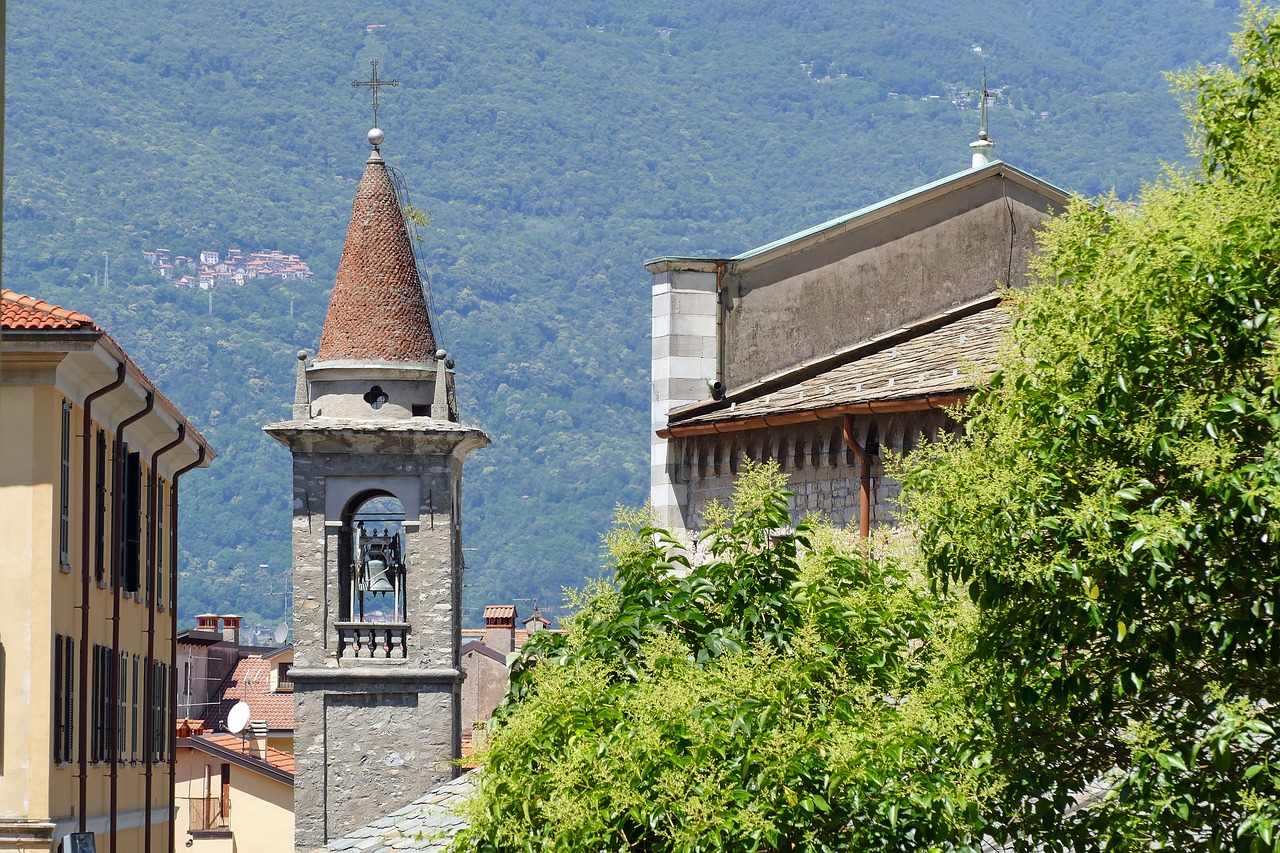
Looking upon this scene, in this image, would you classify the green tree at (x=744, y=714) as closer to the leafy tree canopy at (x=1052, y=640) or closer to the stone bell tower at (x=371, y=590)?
the leafy tree canopy at (x=1052, y=640)

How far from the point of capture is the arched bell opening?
3603 centimetres

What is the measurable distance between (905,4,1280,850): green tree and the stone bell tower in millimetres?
26173

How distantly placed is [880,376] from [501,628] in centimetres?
4996

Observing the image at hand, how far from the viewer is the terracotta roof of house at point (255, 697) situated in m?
58.6

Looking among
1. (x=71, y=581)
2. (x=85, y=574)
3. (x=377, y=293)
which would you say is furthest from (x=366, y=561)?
(x=71, y=581)

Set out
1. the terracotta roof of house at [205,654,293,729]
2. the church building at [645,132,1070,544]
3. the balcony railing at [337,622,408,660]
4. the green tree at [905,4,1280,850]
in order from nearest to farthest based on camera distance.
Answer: the green tree at [905,4,1280,850] < the church building at [645,132,1070,544] < the balcony railing at [337,622,408,660] < the terracotta roof of house at [205,654,293,729]

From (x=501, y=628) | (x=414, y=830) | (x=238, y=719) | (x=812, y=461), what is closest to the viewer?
(x=414, y=830)

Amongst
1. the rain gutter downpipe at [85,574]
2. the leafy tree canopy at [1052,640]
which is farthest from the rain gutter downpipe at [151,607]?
the leafy tree canopy at [1052,640]

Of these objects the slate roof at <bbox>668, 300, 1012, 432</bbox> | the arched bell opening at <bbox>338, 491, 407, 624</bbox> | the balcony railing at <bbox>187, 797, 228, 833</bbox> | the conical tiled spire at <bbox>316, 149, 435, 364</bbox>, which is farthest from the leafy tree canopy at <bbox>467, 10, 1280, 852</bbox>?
the balcony railing at <bbox>187, 797, 228, 833</bbox>

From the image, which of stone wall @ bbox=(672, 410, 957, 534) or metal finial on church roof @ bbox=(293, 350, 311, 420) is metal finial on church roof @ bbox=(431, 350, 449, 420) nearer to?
metal finial on church roof @ bbox=(293, 350, 311, 420)

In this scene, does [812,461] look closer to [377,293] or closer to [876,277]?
[876,277]

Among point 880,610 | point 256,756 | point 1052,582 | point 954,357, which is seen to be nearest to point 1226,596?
point 1052,582

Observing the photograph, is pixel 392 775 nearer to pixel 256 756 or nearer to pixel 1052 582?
pixel 256 756

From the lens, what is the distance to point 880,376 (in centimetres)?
2148
